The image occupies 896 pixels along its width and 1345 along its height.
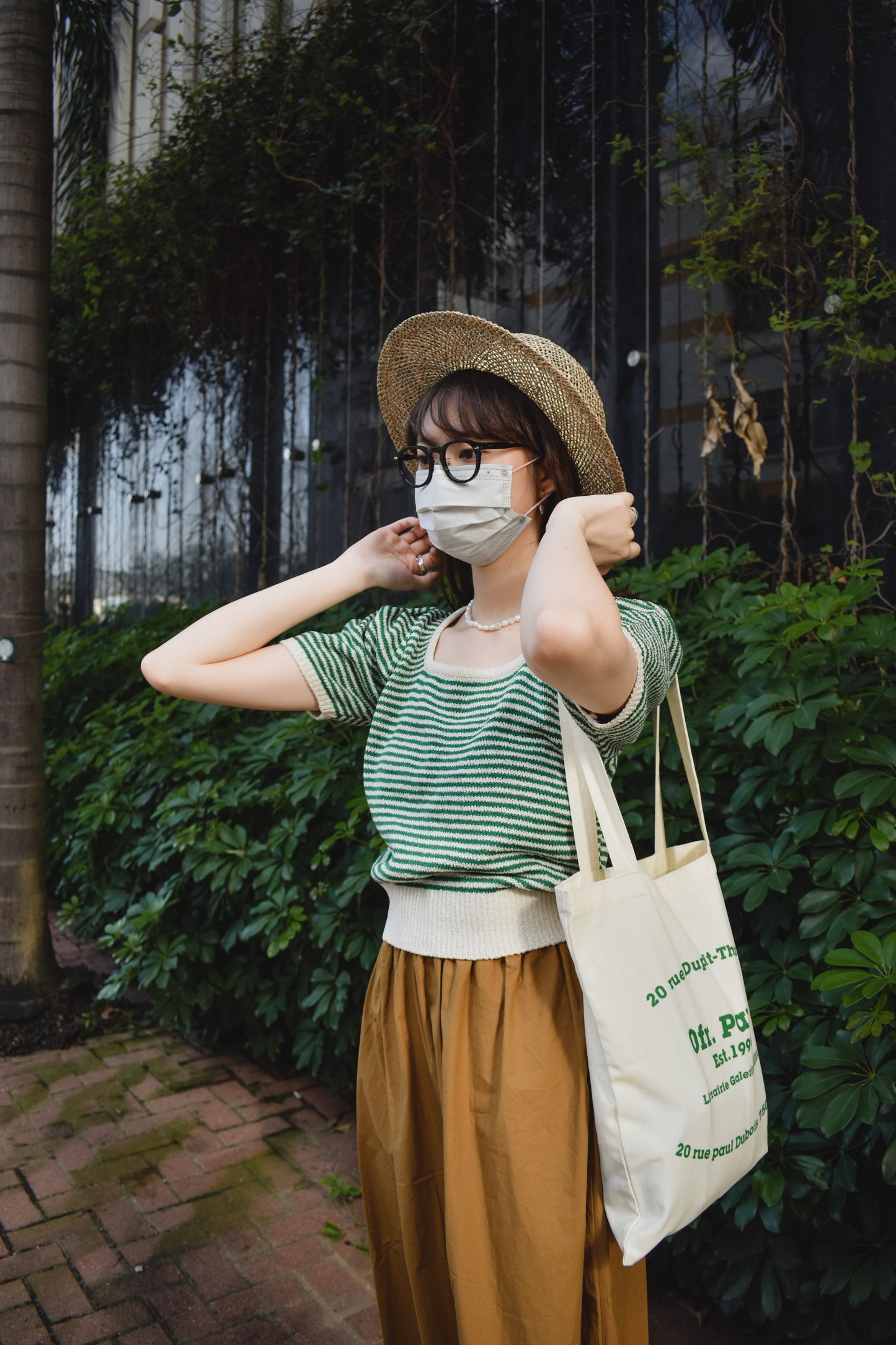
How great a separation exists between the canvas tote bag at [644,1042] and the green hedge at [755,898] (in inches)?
20.1

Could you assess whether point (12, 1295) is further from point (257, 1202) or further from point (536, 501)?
point (536, 501)

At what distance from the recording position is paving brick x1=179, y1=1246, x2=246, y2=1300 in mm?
2414

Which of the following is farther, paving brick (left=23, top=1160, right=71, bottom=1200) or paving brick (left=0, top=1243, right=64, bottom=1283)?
paving brick (left=23, top=1160, right=71, bottom=1200)

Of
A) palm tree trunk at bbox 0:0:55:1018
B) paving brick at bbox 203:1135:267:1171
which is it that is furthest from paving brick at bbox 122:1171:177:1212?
palm tree trunk at bbox 0:0:55:1018

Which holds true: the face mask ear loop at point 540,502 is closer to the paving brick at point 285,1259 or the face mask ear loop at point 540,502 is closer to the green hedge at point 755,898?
the green hedge at point 755,898

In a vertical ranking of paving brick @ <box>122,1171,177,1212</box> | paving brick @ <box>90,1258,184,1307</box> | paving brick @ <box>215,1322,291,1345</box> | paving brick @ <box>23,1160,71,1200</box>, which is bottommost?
paving brick @ <box>215,1322,291,1345</box>

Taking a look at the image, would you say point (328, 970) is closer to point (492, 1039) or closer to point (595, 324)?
point (492, 1039)

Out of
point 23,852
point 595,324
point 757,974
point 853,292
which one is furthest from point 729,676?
point 23,852

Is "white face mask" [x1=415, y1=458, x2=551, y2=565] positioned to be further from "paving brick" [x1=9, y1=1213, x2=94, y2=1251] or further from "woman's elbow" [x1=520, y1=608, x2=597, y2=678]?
"paving brick" [x1=9, y1=1213, x2=94, y2=1251]

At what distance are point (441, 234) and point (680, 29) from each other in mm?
1445

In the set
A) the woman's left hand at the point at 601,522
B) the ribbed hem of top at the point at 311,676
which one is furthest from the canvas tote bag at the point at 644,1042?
the ribbed hem of top at the point at 311,676

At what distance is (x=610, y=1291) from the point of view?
1.35 meters

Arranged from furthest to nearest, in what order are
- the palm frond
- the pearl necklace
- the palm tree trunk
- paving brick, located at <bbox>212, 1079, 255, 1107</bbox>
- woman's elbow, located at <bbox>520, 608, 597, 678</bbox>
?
1. the palm frond
2. the palm tree trunk
3. paving brick, located at <bbox>212, 1079, 255, 1107</bbox>
4. the pearl necklace
5. woman's elbow, located at <bbox>520, 608, 597, 678</bbox>

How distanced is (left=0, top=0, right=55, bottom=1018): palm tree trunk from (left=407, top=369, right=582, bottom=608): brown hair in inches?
111
